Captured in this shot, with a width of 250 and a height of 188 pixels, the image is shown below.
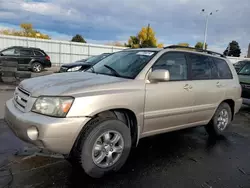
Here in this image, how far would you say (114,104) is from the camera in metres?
2.96

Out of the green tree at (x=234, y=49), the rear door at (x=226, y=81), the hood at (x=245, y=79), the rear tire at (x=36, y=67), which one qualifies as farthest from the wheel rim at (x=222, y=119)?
the green tree at (x=234, y=49)

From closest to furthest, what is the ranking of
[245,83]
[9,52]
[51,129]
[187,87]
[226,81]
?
[51,129] < [187,87] < [226,81] < [245,83] < [9,52]

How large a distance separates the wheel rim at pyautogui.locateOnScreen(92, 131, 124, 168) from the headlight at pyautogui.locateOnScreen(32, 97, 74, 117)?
0.58 metres

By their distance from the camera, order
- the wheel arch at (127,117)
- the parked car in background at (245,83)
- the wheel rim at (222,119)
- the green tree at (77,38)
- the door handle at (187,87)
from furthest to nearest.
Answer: the green tree at (77,38) → the parked car in background at (245,83) → the wheel rim at (222,119) → the door handle at (187,87) → the wheel arch at (127,117)

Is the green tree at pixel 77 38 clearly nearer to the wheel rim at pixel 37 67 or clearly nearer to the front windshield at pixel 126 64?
the wheel rim at pixel 37 67

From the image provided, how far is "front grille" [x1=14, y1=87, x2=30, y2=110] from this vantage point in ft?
9.50

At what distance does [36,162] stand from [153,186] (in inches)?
66.5

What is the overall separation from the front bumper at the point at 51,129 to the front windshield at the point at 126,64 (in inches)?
43.7

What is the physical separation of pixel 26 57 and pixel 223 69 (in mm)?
15095

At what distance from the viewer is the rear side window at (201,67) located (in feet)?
13.8

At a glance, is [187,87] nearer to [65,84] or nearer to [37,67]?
[65,84]

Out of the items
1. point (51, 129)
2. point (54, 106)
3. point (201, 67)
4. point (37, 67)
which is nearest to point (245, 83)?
point (201, 67)

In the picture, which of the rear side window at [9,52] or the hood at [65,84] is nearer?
the hood at [65,84]

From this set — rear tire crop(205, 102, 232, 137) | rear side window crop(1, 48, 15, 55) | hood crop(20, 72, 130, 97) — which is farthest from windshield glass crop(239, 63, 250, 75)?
rear side window crop(1, 48, 15, 55)
